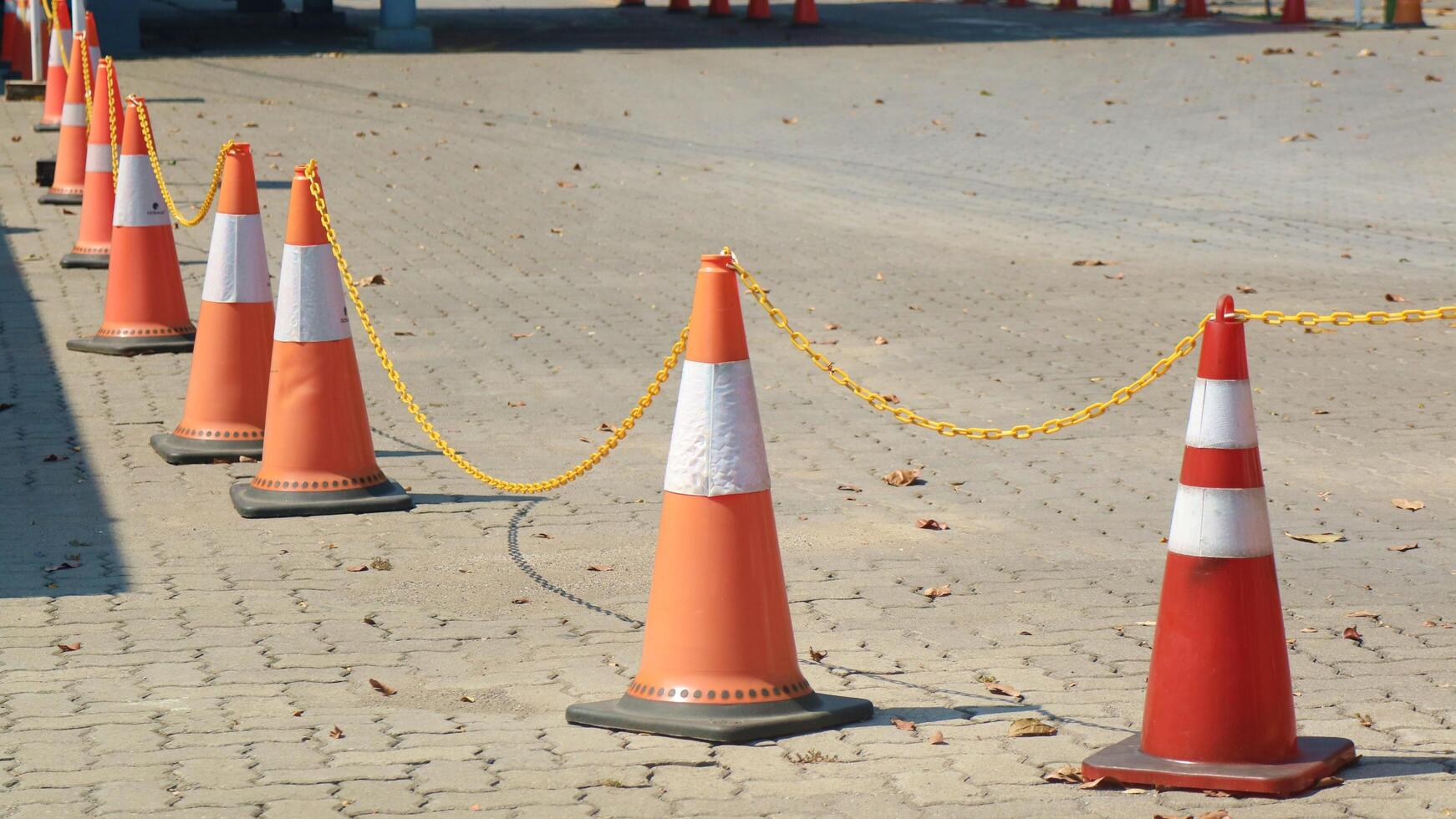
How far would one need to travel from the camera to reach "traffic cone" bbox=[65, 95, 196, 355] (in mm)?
9266

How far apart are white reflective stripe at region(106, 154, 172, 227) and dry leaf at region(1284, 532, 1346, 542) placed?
17.9 ft

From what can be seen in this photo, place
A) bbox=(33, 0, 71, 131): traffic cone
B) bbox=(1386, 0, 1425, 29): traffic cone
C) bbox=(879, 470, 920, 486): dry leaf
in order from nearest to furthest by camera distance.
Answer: bbox=(879, 470, 920, 486): dry leaf → bbox=(33, 0, 71, 131): traffic cone → bbox=(1386, 0, 1425, 29): traffic cone

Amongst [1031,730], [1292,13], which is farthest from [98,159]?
[1292,13]

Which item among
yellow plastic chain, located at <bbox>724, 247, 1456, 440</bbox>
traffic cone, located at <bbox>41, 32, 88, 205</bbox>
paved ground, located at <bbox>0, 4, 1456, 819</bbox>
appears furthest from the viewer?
traffic cone, located at <bbox>41, 32, 88, 205</bbox>

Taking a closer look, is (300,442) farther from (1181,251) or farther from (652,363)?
(1181,251)

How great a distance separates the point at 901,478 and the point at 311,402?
2303mm

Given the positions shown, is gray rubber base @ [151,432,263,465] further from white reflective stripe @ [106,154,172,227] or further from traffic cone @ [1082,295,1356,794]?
traffic cone @ [1082,295,1356,794]

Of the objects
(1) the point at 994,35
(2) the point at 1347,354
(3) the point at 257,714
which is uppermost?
(1) the point at 994,35

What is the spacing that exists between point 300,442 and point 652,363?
2953 mm

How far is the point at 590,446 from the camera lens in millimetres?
8227

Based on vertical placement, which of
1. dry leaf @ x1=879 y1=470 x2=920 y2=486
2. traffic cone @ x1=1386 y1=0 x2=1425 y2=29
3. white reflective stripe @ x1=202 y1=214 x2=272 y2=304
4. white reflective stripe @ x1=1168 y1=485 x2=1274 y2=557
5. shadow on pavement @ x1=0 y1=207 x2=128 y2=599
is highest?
traffic cone @ x1=1386 y1=0 x2=1425 y2=29

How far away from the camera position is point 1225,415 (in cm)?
452

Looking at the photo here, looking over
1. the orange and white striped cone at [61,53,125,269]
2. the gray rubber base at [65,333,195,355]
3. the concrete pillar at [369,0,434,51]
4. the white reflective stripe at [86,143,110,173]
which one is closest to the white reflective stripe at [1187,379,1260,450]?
the gray rubber base at [65,333,195,355]

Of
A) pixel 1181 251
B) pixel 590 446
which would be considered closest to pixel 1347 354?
pixel 1181 251
